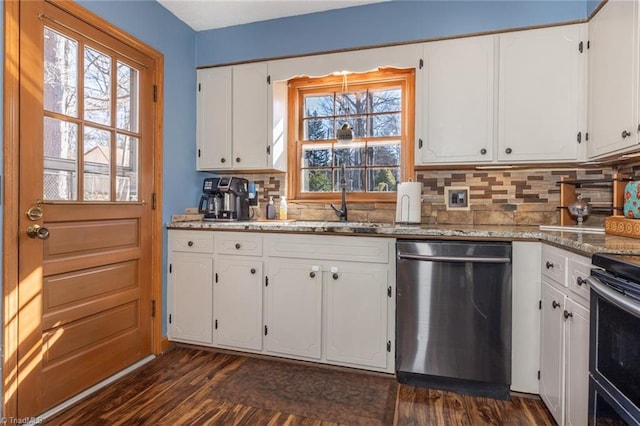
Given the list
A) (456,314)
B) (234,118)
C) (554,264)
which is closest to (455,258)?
(456,314)

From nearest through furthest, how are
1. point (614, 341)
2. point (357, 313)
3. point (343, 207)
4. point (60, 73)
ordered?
point (614, 341) → point (60, 73) → point (357, 313) → point (343, 207)

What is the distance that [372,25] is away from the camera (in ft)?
8.08

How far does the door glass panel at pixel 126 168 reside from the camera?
7.21 feet

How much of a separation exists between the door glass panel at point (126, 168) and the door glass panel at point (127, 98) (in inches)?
3.5

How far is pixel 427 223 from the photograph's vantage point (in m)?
2.60

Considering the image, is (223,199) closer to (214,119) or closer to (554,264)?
(214,119)

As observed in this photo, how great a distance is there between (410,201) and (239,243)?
3.92 feet

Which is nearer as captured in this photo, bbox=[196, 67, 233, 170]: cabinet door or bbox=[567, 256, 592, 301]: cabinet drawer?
bbox=[567, 256, 592, 301]: cabinet drawer

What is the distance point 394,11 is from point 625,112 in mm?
1488

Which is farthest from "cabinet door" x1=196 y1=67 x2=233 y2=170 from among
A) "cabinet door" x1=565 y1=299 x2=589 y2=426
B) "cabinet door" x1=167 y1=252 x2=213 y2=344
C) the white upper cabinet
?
"cabinet door" x1=565 y1=299 x2=589 y2=426

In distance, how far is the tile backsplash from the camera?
2.38 metres

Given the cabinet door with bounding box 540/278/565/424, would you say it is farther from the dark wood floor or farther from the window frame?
the window frame

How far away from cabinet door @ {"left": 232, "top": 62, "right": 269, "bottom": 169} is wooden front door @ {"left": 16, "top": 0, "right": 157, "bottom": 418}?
1.97ft

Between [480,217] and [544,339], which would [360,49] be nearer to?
[480,217]
